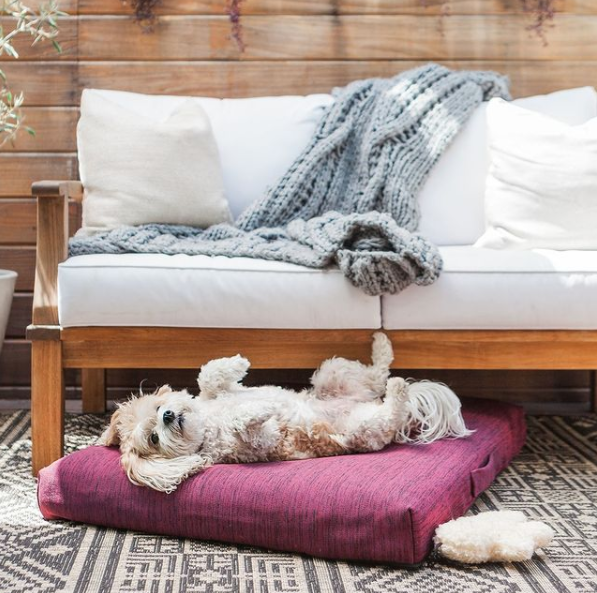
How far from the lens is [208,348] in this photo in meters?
1.95

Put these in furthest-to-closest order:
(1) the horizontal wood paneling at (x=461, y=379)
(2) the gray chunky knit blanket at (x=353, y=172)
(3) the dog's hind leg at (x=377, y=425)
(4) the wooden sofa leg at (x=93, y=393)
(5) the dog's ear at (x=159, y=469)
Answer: (1) the horizontal wood paneling at (x=461, y=379)
(4) the wooden sofa leg at (x=93, y=393)
(2) the gray chunky knit blanket at (x=353, y=172)
(3) the dog's hind leg at (x=377, y=425)
(5) the dog's ear at (x=159, y=469)

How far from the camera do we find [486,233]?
2.31 m

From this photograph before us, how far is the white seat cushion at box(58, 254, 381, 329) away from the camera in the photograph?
1896mm

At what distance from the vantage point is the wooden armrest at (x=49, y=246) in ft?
6.40

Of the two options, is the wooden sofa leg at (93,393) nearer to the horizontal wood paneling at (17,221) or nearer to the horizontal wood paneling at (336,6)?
the horizontal wood paneling at (17,221)

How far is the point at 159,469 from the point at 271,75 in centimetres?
164

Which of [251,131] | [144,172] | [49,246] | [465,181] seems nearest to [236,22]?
[251,131]

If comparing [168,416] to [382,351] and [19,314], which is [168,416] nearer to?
[382,351]

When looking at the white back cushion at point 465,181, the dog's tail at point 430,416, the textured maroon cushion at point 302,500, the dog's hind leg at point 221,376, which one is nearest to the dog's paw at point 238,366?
the dog's hind leg at point 221,376

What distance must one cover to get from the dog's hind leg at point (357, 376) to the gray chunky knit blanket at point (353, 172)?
0.90 ft

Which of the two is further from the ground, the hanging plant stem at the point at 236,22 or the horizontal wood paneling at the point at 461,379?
the hanging plant stem at the point at 236,22

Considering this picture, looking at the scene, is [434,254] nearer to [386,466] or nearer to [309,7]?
[386,466]

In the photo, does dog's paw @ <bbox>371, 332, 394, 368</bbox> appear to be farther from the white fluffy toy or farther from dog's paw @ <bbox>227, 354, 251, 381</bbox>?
the white fluffy toy

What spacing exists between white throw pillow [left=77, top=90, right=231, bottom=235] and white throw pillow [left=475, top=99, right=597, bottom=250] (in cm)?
78
